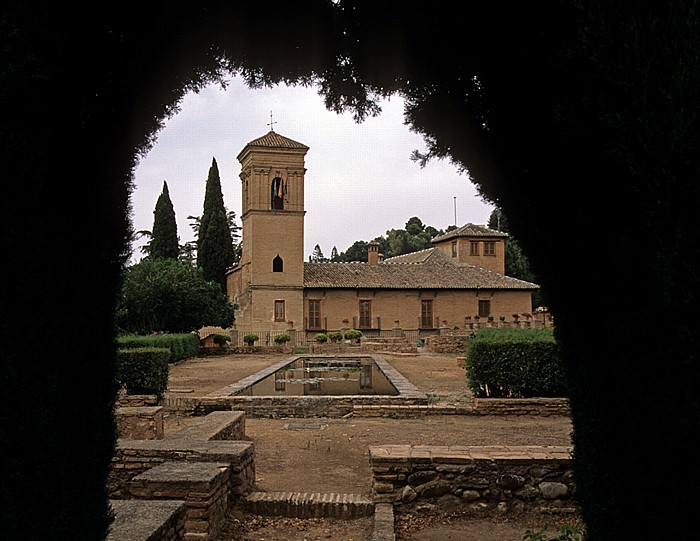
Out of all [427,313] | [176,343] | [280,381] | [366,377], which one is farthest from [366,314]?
[280,381]

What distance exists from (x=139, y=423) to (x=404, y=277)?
30772 millimetres

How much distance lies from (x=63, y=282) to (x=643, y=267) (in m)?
2.13

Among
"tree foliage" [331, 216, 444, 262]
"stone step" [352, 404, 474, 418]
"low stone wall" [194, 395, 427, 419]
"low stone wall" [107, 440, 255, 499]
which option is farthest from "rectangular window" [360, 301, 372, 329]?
"tree foliage" [331, 216, 444, 262]

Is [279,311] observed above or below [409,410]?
above

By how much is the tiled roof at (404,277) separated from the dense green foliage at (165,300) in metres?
8.71

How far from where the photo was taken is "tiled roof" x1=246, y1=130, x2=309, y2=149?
36.0m

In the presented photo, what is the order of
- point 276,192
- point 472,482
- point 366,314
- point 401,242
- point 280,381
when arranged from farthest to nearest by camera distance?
point 401,242, point 276,192, point 366,314, point 280,381, point 472,482

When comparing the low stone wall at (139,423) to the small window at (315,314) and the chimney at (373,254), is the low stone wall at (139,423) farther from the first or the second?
the chimney at (373,254)

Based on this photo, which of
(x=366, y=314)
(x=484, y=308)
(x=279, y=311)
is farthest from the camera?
(x=484, y=308)

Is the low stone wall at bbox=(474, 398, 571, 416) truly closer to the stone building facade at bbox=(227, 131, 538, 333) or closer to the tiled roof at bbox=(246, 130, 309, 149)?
the stone building facade at bbox=(227, 131, 538, 333)

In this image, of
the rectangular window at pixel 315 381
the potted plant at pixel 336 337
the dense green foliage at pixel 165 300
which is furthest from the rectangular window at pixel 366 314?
the rectangular window at pixel 315 381

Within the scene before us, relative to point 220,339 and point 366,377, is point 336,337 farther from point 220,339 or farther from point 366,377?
point 366,377

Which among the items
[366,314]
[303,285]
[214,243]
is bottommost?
[366,314]

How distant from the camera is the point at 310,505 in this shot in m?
5.18
